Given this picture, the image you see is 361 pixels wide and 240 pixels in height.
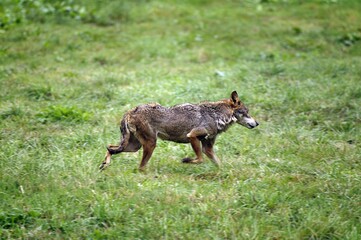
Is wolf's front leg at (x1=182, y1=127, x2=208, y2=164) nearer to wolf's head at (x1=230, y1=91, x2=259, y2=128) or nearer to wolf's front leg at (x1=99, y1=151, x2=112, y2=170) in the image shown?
wolf's head at (x1=230, y1=91, x2=259, y2=128)

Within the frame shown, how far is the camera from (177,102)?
10867mm

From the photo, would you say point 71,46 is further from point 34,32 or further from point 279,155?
point 279,155

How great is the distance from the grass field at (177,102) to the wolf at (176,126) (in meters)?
0.24

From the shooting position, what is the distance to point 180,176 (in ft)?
25.0

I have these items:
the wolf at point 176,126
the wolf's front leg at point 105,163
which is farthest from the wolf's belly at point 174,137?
the wolf's front leg at point 105,163

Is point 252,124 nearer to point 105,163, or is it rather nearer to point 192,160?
point 192,160

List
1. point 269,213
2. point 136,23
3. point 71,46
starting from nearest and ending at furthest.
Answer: point 269,213
point 71,46
point 136,23

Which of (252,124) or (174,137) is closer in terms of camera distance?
(174,137)

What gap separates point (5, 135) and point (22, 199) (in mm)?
2759

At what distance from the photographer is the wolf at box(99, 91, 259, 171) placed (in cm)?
765

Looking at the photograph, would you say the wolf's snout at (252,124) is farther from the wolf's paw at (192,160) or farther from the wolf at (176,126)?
the wolf's paw at (192,160)

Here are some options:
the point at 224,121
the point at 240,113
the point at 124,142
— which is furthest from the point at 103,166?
the point at 240,113

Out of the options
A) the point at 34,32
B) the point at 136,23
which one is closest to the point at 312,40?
the point at 136,23

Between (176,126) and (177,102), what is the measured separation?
9.83ft
